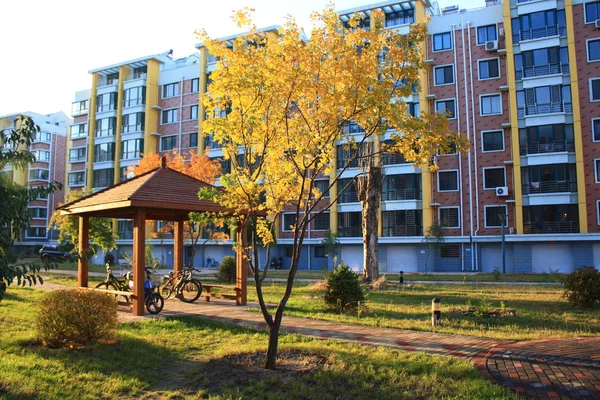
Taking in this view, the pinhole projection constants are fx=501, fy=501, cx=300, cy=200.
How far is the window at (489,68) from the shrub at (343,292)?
1219 inches

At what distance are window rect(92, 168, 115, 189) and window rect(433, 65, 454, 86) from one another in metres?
35.0

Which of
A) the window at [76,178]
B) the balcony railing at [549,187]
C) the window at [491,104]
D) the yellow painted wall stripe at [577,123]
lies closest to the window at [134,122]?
the window at [76,178]

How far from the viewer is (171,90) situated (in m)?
52.7

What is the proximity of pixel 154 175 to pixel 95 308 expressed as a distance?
570 centimetres

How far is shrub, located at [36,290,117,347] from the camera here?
26.6 feet

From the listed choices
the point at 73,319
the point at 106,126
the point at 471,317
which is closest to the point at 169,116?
the point at 106,126

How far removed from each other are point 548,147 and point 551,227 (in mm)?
5641

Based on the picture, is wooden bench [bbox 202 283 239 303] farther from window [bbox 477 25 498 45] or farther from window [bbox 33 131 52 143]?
window [bbox 33 131 52 143]

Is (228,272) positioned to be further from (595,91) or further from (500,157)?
(595,91)

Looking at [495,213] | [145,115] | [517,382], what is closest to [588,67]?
[495,213]

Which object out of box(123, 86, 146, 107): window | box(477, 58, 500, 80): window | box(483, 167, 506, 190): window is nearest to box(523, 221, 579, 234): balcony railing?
box(483, 167, 506, 190): window

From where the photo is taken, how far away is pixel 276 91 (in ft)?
24.8

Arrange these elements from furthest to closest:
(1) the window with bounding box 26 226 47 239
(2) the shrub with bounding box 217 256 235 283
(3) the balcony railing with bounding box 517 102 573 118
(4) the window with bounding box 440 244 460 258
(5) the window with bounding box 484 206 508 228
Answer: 1. (1) the window with bounding box 26 226 47 239
2. (4) the window with bounding box 440 244 460 258
3. (5) the window with bounding box 484 206 508 228
4. (3) the balcony railing with bounding box 517 102 573 118
5. (2) the shrub with bounding box 217 256 235 283

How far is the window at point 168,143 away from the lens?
51781mm
